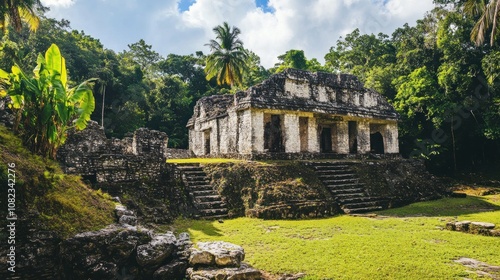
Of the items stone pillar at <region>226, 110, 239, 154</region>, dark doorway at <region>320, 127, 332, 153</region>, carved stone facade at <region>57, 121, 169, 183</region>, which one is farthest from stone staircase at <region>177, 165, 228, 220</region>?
dark doorway at <region>320, 127, 332, 153</region>

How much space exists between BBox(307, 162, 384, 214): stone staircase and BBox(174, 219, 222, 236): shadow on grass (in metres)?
4.62

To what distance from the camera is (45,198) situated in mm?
5246

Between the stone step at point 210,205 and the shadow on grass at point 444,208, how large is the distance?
17.1 ft

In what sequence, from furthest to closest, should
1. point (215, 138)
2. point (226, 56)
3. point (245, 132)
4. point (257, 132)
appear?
point (226, 56) → point (215, 138) → point (245, 132) → point (257, 132)

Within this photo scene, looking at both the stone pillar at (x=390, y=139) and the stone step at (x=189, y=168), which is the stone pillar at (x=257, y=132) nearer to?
the stone step at (x=189, y=168)

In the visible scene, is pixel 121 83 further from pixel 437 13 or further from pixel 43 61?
pixel 437 13

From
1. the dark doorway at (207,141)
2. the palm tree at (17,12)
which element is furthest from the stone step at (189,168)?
the palm tree at (17,12)

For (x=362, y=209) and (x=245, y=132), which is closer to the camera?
(x=362, y=209)

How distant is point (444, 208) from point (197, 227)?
28.6 ft

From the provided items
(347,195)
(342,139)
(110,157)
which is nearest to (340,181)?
→ (347,195)

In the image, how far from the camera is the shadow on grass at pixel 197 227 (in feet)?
25.3

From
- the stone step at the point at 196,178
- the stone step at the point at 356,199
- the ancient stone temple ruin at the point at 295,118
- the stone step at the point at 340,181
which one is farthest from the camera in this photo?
the ancient stone temple ruin at the point at 295,118

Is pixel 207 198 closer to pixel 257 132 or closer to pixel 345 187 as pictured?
pixel 257 132

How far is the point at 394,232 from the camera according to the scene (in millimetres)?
7629
